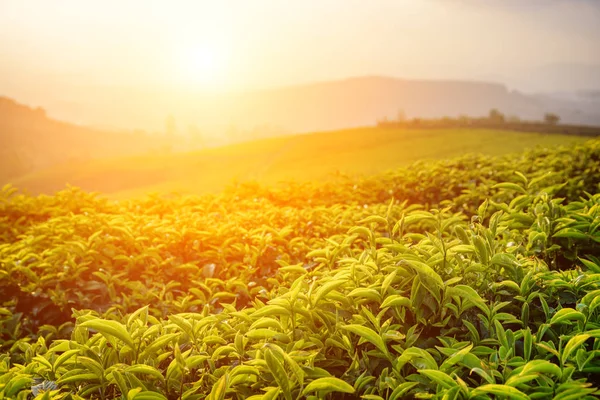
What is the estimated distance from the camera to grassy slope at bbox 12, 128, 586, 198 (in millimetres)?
28750

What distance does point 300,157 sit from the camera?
38406mm

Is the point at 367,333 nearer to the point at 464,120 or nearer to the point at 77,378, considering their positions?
the point at 77,378

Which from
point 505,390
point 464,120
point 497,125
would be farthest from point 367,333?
point 464,120

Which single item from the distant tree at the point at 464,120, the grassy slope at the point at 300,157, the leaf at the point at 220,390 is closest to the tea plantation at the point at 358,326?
the leaf at the point at 220,390

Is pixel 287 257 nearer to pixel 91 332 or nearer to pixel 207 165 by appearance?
pixel 91 332

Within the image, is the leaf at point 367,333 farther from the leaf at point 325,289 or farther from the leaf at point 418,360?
the leaf at point 325,289

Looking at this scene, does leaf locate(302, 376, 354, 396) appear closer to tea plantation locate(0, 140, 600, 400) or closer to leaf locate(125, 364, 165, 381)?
tea plantation locate(0, 140, 600, 400)

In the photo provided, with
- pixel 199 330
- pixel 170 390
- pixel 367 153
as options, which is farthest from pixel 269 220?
pixel 367 153

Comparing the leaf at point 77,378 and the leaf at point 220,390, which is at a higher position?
the leaf at point 220,390

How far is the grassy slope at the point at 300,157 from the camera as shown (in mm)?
28750

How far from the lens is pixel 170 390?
231 centimetres

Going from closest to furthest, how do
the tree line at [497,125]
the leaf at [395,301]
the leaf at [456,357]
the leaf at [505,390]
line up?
the leaf at [505,390] → the leaf at [456,357] → the leaf at [395,301] → the tree line at [497,125]

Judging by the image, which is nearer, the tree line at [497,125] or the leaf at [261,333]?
the leaf at [261,333]

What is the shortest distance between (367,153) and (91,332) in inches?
1276
